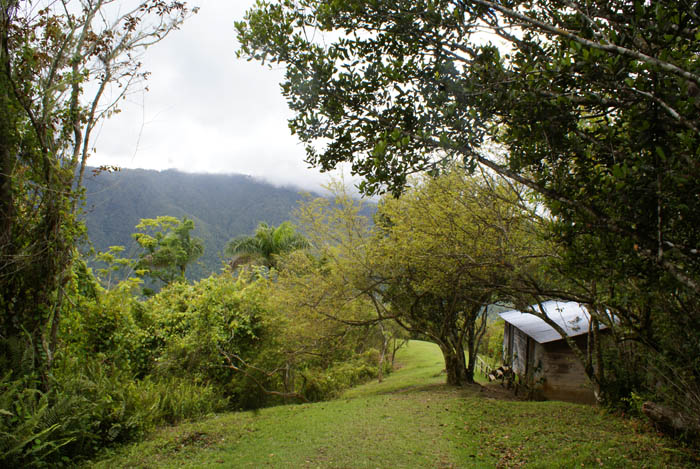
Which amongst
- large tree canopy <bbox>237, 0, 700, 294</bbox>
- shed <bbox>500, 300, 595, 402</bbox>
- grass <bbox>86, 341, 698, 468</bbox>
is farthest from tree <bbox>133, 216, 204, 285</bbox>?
large tree canopy <bbox>237, 0, 700, 294</bbox>

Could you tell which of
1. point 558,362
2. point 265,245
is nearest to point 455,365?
point 558,362

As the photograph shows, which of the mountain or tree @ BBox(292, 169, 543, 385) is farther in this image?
the mountain

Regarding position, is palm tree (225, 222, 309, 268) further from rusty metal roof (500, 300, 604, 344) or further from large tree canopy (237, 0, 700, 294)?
large tree canopy (237, 0, 700, 294)

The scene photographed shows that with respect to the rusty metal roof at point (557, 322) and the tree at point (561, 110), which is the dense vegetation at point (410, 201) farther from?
the rusty metal roof at point (557, 322)

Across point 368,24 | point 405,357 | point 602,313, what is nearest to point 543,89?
point 368,24

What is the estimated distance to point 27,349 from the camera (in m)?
5.49

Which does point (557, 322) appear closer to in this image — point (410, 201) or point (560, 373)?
point (560, 373)

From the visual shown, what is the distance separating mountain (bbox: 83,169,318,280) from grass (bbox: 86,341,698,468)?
195ft

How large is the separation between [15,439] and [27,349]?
1291mm

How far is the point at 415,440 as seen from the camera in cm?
684

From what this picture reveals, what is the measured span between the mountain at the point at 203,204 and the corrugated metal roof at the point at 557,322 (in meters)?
57.4

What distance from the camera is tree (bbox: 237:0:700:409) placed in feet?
9.11

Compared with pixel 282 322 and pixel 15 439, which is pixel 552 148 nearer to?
pixel 15 439

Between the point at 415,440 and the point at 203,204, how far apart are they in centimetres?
13010
